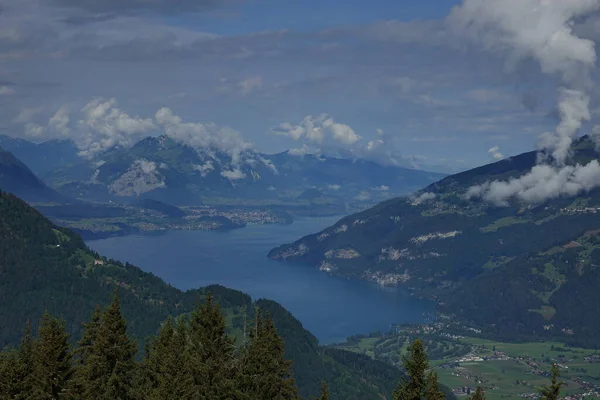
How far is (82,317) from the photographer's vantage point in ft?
608

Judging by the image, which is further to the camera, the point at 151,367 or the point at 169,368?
the point at 151,367

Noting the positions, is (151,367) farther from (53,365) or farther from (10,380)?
(10,380)

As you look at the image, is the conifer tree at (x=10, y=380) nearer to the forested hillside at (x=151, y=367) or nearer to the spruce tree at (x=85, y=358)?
the forested hillside at (x=151, y=367)

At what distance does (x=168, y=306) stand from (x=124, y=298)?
11666 mm

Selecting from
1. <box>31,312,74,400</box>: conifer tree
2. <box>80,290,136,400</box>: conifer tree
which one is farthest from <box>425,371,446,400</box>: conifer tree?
<box>31,312,74,400</box>: conifer tree

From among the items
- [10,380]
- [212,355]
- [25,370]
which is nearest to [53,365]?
[10,380]

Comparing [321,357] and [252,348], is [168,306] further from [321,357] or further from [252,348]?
[252,348]

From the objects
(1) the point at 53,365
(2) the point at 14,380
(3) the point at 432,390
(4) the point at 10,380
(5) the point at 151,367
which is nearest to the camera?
(3) the point at 432,390

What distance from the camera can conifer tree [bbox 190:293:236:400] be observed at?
38219mm

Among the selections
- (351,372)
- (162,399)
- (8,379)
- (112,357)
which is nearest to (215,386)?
(162,399)

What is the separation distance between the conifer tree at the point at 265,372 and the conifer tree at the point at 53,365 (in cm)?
917

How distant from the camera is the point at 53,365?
3812cm

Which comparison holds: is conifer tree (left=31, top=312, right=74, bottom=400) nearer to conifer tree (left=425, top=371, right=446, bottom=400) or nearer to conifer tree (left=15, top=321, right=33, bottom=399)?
conifer tree (left=15, top=321, right=33, bottom=399)

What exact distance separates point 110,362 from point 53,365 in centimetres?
308
